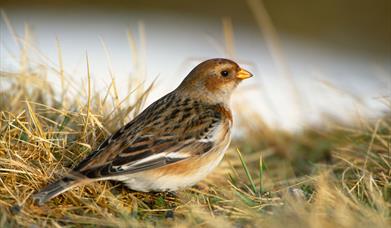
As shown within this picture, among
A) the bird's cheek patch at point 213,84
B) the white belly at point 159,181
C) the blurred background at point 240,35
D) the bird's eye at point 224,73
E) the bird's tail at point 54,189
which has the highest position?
the bird's eye at point 224,73

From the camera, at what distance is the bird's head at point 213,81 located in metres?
5.75

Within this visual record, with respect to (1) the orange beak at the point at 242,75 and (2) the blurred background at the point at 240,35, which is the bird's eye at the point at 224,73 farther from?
(2) the blurred background at the point at 240,35

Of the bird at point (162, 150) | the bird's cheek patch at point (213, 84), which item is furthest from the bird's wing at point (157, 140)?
the bird's cheek patch at point (213, 84)

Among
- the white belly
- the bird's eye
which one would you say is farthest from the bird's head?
the white belly

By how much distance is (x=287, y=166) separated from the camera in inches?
269

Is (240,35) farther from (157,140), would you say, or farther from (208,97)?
(157,140)

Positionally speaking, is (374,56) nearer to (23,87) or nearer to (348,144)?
(348,144)

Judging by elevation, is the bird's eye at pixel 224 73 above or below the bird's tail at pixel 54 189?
above

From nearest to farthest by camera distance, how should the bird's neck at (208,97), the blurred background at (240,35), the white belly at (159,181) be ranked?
1. the white belly at (159,181)
2. the bird's neck at (208,97)
3. the blurred background at (240,35)

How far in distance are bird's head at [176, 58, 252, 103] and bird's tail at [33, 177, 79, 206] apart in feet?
5.03

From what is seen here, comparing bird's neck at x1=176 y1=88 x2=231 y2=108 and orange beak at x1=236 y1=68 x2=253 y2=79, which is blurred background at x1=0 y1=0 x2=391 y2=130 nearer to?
orange beak at x1=236 y1=68 x2=253 y2=79

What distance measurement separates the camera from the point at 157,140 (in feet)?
16.3

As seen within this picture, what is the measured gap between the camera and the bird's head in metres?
5.75

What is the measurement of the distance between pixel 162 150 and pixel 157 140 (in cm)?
10
